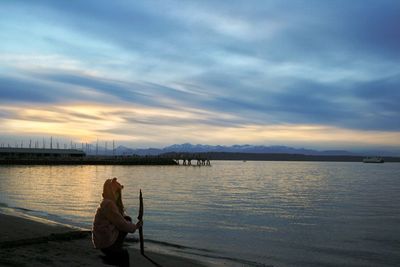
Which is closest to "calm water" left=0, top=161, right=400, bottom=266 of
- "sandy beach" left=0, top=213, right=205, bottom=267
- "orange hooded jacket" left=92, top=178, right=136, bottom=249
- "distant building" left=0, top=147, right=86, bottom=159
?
"sandy beach" left=0, top=213, right=205, bottom=267

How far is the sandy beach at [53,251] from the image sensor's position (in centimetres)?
1105

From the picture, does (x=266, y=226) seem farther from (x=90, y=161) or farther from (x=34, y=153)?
(x=34, y=153)

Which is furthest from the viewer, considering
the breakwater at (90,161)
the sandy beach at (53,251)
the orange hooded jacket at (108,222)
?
the breakwater at (90,161)

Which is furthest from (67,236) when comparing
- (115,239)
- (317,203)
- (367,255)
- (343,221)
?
(317,203)

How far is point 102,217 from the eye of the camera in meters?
7.59

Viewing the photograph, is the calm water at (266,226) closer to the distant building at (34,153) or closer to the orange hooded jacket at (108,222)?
the orange hooded jacket at (108,222)

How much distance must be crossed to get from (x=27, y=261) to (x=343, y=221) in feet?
67.6

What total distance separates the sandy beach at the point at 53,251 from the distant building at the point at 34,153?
12333 centimetres

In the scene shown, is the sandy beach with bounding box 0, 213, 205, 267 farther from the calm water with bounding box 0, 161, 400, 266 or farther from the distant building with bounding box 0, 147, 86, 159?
the distant building with bounding box 0, 147, 86, 159

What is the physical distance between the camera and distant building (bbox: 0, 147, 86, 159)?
138 m

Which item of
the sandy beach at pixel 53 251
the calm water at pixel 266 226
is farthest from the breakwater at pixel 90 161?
the sandy beach at pixel 53 251

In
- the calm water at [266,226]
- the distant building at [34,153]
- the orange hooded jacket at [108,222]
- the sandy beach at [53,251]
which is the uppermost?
the distant building at [34,153]

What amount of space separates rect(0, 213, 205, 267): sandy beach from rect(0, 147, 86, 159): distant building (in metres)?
123

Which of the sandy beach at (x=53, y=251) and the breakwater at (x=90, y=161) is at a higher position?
the breakwater at (x=90, y=161)
